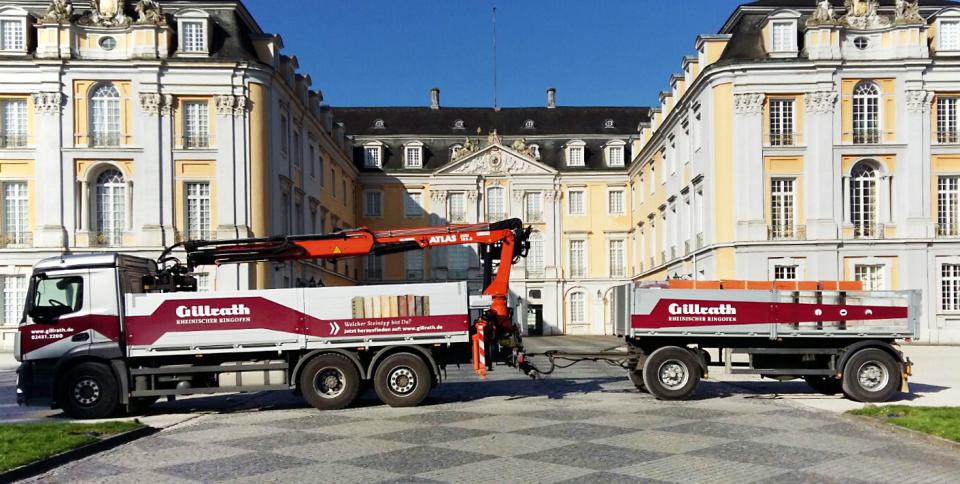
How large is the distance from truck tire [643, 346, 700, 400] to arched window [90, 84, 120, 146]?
28.1 metres

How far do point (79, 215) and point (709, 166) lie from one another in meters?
26.6

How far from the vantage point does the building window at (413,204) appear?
211 ft

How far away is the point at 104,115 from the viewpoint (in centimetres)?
3794

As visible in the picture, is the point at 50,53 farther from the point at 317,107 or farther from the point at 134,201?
the point at 317,107

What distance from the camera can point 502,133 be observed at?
69125 millimetres

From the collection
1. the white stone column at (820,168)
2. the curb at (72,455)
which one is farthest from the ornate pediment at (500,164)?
the curb at (72,455)

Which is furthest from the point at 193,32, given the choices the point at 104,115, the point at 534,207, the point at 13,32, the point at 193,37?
the point at 534,207

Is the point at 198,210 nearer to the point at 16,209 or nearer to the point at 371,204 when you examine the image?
the point at 16,209

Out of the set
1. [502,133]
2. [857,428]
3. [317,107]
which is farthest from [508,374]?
[502,133]

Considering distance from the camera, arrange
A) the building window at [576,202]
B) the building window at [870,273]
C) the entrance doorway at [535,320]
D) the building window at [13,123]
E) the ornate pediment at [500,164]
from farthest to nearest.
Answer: the building window at [576,202] → the ornate pediment at [500,164] → the entrance doorway at [535,320] → the building window at [870,273] → the building window at [13,123]

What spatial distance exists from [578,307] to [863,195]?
26773mm

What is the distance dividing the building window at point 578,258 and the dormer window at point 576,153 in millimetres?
5641

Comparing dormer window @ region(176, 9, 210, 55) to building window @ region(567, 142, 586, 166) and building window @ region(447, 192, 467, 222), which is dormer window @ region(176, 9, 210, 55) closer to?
building window @ region(447, 192, 467, 222)

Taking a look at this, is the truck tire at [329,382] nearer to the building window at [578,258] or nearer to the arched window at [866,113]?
the arched window at [866,113]
